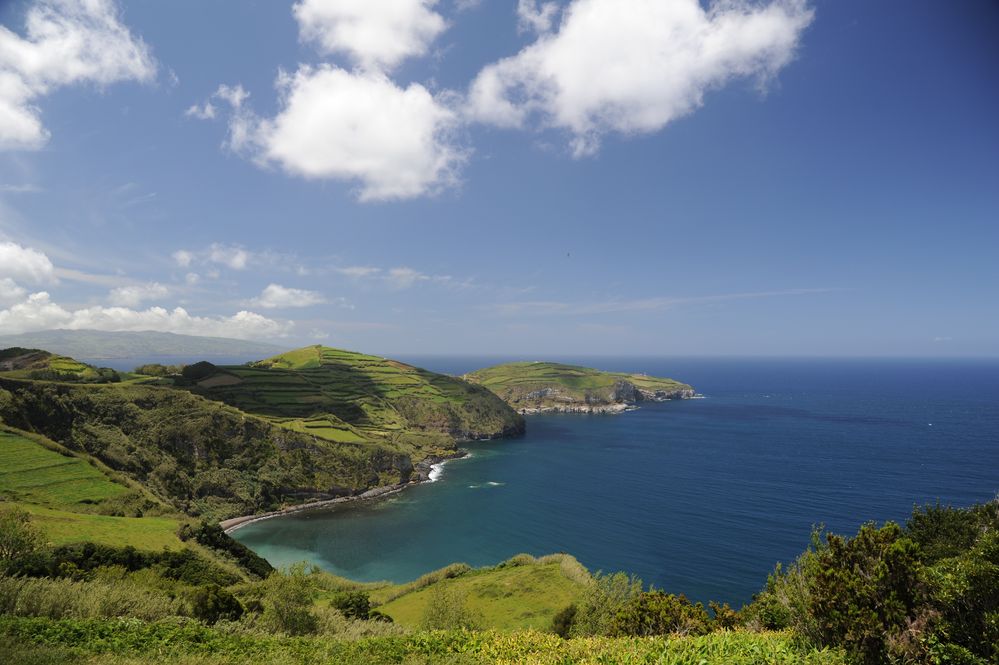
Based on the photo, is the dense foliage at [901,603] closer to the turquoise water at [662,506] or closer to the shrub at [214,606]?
the shrub at [214,606]

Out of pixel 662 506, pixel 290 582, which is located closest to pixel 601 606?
pixel 290 582

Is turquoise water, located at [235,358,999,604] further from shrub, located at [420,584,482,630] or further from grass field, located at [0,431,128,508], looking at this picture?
shrub, located at [420,584,482,630]

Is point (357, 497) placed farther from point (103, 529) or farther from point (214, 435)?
point (103, 529)

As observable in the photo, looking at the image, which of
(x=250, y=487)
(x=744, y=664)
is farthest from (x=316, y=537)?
(x=744, y=664)

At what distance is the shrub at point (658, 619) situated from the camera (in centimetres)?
3200

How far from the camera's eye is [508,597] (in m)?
59.9

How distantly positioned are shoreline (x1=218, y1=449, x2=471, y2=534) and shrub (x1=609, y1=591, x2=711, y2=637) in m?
93.5

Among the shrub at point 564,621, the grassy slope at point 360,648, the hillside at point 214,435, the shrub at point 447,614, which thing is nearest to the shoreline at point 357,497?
the hillside at point 214,435

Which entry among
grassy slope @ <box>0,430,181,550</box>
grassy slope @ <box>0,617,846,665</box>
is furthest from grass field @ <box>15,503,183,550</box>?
grassy slope @ <box>0,617,846,665</box>

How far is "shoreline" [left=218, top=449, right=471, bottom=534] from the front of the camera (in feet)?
329

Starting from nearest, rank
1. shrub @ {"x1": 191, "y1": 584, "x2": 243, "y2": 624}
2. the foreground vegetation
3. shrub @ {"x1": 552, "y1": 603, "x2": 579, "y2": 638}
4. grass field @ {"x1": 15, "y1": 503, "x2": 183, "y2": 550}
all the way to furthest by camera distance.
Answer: the foreground vegetation
shrub @ {"x1": 191, "y1": 584, "x2": 243, "y2": 624}
shrub @ {"x1": 552, "y1": 603, "x2": 579, "y2": 638}
grass field @ {"x1": 15, "y1": 503, "x2": 183, "y2": 550}

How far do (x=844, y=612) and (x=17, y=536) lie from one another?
190 ft

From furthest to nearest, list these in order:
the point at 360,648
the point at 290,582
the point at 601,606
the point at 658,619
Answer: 1. the point at 601,606
2. the point at 290,582
3. the point at 658,619
4. the point at 360,648

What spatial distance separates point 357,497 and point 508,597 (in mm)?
73765
